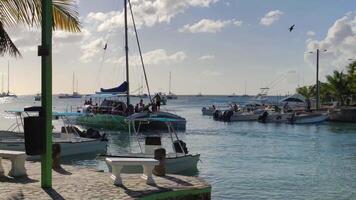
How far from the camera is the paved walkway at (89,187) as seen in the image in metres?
11.8

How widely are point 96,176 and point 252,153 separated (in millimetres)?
22616

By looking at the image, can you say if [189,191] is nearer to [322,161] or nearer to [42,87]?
[42,87]

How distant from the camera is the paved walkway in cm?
1184

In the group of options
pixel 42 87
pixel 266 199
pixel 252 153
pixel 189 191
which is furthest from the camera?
pixel 252 153

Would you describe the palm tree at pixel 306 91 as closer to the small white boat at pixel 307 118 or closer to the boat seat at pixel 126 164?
the small white boat at pixel 307 118

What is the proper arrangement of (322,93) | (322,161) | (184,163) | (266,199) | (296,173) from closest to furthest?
1. (266,199)
2. (184,163)
3. (296,173)
4. (322,161)
5. (322,93)

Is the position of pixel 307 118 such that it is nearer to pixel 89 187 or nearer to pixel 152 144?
pixel 152 144

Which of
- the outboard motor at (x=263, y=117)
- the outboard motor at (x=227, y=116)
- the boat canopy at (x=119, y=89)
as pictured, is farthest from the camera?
the outboard motor at (x=227, y=116)

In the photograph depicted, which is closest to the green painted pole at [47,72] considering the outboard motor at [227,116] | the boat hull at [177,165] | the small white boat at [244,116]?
the boat hull at [177,165]

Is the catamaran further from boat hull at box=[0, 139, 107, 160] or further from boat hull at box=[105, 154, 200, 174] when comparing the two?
boat hull at box=[105, 154, 200, 174]

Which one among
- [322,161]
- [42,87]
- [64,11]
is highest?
[64,11]

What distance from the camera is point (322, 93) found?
10662cm

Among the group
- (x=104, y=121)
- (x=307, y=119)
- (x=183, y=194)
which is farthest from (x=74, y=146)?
(x=307, y=119)

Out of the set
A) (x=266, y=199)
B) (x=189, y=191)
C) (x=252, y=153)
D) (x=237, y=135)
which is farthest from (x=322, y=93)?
(x=189, y=191)
